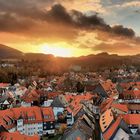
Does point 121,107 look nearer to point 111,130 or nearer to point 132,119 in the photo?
point 132,119

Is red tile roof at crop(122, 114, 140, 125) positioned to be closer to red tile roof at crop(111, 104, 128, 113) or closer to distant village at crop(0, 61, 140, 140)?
distant village at crop(0, 61, 140, 140)

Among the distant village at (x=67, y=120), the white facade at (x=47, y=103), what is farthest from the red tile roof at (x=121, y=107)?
the white facade at (x=47, y=103)

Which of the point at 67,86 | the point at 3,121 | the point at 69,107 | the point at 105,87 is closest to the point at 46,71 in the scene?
the point at 67,86

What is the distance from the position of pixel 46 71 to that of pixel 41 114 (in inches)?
4940

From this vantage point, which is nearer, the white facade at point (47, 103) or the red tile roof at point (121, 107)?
the red tile roof at point (121, 107)

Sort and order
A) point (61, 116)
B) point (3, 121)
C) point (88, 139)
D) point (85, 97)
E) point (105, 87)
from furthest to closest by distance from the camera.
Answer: point (105, 87) < point (85, 97) < point (61, 116) < point (3, 121) < point (88, 139)

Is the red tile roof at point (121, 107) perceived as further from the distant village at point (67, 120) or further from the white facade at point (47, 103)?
the white facade at point (47, 103)

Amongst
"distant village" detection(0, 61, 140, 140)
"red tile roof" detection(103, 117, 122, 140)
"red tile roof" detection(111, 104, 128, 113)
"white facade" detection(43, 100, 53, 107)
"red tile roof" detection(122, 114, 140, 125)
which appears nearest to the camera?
"red tile roof" detection(103, 117, 122, 140)

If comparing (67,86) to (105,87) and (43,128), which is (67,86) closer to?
(105,87)

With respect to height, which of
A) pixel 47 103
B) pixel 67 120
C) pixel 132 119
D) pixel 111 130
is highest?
pixel 132 119

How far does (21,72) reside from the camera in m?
178

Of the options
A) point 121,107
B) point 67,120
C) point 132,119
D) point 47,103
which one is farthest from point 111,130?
point 47,103

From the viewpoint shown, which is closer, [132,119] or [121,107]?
[132,119]

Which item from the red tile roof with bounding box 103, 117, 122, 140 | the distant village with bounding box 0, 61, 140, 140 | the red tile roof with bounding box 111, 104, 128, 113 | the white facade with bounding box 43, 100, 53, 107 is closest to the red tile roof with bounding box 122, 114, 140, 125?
the distant village with bounding box 0, 61, 140, 140
